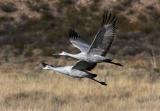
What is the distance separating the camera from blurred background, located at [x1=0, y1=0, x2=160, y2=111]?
1177 centimetres

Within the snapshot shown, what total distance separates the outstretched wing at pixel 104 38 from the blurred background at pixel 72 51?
90cm

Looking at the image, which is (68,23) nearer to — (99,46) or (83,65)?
(83,65)

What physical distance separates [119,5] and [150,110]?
66.2 ft

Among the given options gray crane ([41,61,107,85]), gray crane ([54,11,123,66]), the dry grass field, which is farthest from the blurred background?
gray crane ([54,11,123,66])

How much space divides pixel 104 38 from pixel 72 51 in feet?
41.0

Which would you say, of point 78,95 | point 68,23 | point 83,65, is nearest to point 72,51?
point 68,23

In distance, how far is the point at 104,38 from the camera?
1198 centimetres

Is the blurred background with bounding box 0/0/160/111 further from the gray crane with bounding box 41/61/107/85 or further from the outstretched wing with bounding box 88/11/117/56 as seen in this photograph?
the outstretched wing with bounding box 88/11/117/56

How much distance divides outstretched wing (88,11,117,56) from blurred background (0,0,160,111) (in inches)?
35.4

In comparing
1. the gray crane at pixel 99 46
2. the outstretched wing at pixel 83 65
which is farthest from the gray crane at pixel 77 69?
the gray crane at pixel 99 46

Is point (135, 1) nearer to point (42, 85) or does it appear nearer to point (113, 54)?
point (113, 54)

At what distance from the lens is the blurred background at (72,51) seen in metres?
11.8

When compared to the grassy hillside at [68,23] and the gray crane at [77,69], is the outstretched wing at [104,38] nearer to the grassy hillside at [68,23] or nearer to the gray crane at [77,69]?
the gray crane at [77,69]

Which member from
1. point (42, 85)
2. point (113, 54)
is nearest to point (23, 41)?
point (113, 54)
